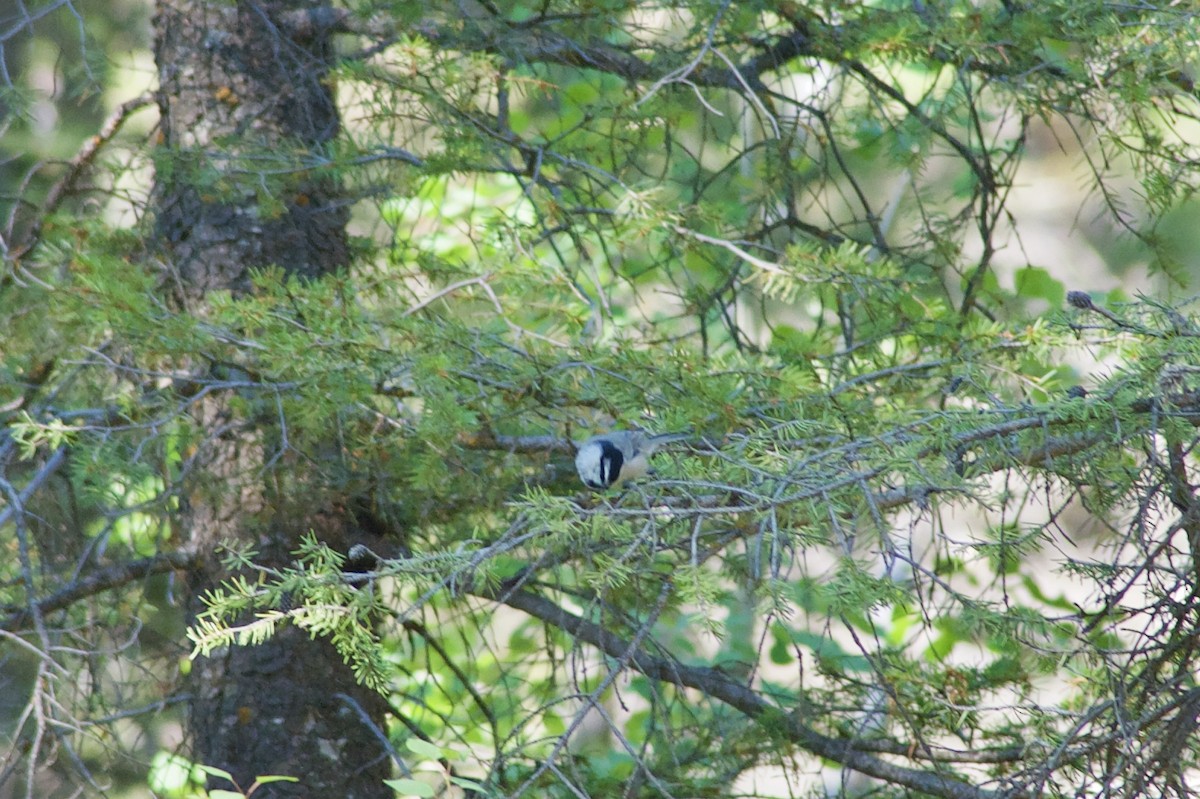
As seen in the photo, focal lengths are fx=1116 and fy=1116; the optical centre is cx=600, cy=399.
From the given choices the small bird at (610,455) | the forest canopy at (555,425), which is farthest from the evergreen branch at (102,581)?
Result: the small bird at (610,455)

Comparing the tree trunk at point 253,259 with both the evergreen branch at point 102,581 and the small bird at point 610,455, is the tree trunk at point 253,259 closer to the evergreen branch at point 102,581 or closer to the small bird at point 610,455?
the evergreen branch at point 102,581

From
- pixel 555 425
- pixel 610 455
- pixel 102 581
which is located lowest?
pixel 102 581

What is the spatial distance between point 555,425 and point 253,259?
1382 mm

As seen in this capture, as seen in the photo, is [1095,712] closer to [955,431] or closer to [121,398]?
[955,431]

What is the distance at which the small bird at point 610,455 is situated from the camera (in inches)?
111

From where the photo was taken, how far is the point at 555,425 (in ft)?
10.1

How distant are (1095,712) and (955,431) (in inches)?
22.4

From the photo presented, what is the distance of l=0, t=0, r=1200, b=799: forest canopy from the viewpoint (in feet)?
6.71

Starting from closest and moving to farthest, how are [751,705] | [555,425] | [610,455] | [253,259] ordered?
[610,455]
[555,425]
[751,705]
[253,259]

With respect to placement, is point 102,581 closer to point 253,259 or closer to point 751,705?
point 253,259

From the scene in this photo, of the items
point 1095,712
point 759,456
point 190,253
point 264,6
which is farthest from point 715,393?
point 264,6

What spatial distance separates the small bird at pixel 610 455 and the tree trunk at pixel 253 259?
0.86 m

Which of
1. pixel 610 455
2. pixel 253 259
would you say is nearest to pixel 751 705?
pixel 610 455

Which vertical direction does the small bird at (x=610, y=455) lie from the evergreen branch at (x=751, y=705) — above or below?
above
